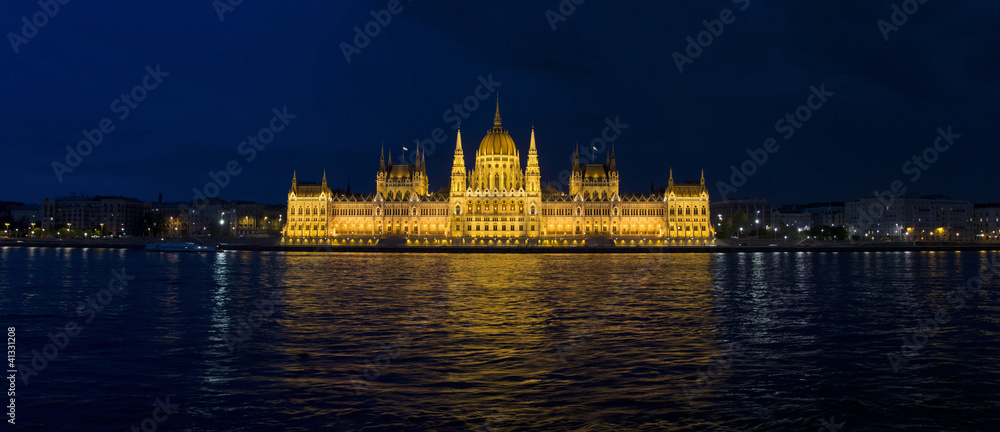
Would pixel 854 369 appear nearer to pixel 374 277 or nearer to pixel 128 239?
pixel 374 277

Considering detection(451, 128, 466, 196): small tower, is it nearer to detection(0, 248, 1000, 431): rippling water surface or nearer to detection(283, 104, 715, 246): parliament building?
detection(283, 104, 715, 246): parliament building

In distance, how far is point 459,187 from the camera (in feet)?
491

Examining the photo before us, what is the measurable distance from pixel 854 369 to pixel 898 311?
15.0m

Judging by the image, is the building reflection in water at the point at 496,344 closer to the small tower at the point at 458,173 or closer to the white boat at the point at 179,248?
the white boat at the point at 179,248

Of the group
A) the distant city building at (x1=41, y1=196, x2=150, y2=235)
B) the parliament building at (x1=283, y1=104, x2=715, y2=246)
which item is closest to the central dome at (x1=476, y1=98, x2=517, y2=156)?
the parliament building at (x1=283, y1=104, x2=715, y2=246)

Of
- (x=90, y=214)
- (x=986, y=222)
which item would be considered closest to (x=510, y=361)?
(x=986, y=222)

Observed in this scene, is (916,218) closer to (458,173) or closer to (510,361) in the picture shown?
(458,173)

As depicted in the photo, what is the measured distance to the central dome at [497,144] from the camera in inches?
5940

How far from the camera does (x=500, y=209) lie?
473 feet

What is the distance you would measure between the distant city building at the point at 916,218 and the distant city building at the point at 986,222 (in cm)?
191

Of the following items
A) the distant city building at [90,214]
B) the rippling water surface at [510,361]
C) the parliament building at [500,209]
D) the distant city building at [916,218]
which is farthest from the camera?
the distant city building at [90,214]

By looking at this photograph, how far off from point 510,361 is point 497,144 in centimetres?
13322

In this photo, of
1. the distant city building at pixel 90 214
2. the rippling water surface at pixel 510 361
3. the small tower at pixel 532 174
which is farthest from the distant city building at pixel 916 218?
the distant city building at pixel 90 214

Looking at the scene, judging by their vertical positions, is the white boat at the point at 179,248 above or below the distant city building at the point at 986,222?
below
